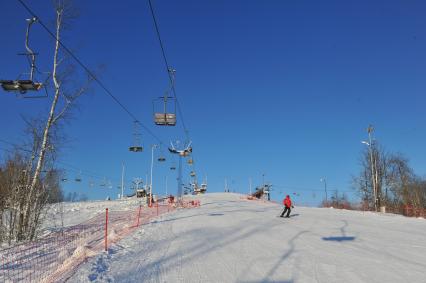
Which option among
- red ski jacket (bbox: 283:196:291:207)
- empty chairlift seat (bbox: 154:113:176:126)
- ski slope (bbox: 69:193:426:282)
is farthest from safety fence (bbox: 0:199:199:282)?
red ski jacket (bbox: 283:196:291:207)

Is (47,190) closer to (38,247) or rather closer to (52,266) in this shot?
(38,247)

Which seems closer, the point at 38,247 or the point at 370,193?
the point at 38,247

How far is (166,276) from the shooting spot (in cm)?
1160

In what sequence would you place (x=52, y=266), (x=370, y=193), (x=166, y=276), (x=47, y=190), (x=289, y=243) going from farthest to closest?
(x=370, y=193)
(x=47, y=190)
(x=289, y=243)
(x=52, y=266)
(x=166, y=276)

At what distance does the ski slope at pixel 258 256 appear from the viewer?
11797 mm

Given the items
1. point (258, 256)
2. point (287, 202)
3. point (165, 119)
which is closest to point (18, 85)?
point (258, 256)

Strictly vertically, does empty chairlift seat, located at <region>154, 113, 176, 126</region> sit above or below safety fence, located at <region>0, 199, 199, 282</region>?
above

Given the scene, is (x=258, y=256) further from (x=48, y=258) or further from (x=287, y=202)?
(x=287, y=202)

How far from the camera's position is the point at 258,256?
48.3ft

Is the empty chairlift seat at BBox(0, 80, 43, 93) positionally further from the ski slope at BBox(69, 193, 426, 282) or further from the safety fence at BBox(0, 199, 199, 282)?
the ski slope at BBox(69, 193, 426, 282)

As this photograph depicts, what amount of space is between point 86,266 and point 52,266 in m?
2.19

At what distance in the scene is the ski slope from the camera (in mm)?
11797

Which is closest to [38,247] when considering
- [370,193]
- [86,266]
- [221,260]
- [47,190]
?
[47,190]

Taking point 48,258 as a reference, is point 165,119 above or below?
above
